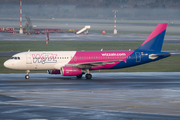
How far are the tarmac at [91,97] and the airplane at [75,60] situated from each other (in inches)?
55.5

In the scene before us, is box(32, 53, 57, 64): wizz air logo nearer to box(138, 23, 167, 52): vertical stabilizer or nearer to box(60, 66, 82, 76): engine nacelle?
box(60, 66, 82, 76): engine nacelle

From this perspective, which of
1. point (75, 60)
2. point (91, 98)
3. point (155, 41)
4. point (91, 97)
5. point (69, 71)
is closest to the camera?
point (91, 98)

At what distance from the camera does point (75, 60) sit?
45.8 metres

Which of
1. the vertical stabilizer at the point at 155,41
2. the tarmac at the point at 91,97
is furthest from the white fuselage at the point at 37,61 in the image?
the vertical stabilizer at the point at 155,41

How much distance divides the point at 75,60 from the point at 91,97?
14.8m

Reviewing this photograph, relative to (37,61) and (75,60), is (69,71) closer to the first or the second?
(75,60)

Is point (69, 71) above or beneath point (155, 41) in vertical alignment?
beneath

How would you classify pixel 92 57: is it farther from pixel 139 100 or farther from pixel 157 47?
pixel 139 100

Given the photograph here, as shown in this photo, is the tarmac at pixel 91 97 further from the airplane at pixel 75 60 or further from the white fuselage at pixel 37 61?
the white fuselage at pixel 37 61

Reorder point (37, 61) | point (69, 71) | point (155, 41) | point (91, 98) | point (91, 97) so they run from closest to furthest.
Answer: point (91, 98), point (91, 97), point (69, 71), point (37, 61), point (155, 41)

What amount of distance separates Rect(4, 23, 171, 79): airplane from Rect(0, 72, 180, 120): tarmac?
4.62 feet

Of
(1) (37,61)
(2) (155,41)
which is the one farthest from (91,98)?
(2) (155,41)

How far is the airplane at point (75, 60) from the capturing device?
44.9 meters

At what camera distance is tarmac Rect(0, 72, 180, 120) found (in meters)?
24.9
